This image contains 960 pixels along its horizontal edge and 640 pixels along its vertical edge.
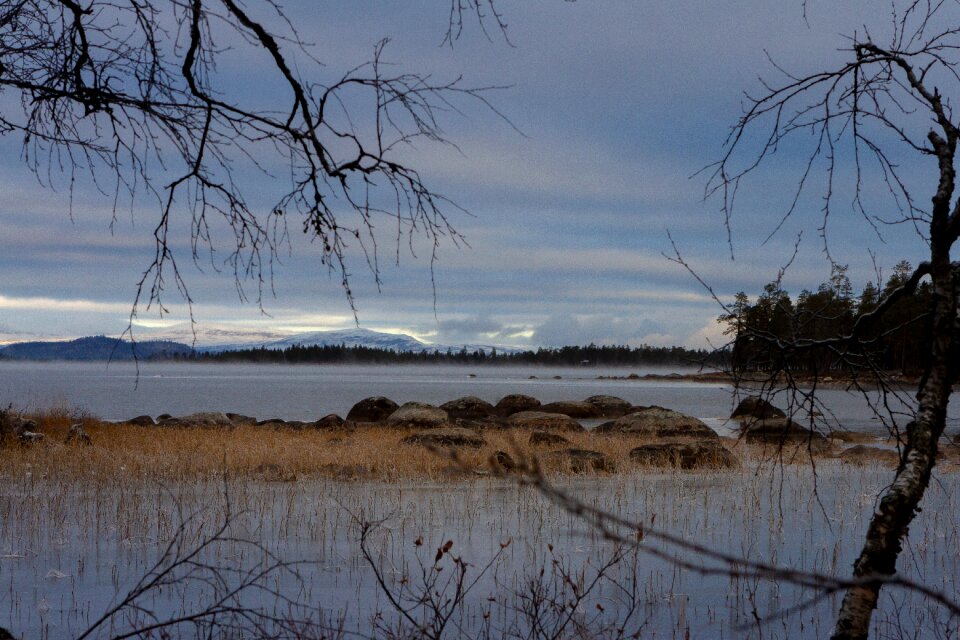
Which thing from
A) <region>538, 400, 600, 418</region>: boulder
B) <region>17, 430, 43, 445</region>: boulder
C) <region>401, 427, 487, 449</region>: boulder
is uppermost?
<region>17, 430, 43, 445</region>: boulder

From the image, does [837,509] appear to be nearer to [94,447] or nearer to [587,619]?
[587,619]

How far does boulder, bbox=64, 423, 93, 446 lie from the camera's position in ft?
63.4

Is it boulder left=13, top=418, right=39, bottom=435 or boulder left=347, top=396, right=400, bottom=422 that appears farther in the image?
boulder left=347, top=396, right=400, bottom=422

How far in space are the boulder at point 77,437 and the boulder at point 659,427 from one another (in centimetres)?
1532

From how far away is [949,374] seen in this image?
4363mm

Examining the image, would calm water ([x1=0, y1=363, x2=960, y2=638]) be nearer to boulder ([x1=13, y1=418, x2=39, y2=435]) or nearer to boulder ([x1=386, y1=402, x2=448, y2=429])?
boulder ([x1=13, y1=418, x2=39, y2=435])

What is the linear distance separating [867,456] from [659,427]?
743 centimetres

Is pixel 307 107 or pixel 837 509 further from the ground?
pixel 307 107

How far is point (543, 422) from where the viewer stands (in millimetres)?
28906

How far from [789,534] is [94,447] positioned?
597 inches

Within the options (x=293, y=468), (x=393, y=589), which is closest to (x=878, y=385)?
(x=393, y=589)

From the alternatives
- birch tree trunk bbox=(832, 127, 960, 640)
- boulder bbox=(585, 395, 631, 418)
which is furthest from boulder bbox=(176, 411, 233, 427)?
birch tree trunk bbox=(832, 127, 960, 640)

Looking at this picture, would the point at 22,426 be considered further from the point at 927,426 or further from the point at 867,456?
the point at 867,456

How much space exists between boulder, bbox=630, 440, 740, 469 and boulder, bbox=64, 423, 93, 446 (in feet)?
42.6
